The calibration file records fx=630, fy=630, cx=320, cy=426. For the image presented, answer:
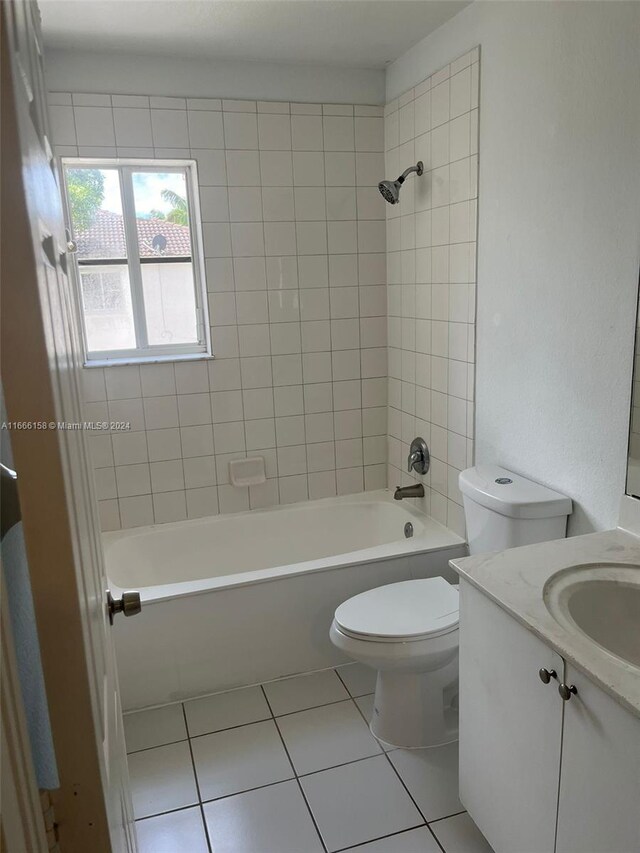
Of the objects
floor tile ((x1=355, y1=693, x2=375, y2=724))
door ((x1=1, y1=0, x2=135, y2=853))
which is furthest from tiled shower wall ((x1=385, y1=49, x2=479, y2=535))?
door ((x1=1, y1=0, x2=135, y2=853))

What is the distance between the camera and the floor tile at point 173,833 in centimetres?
177

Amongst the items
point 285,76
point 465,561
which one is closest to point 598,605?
point 465,561

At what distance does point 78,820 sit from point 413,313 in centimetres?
249

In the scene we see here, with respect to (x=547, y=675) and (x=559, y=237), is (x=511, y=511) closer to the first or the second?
(x=547, y=675)

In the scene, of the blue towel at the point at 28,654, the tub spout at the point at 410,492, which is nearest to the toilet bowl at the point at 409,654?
the tub spout at the point at 410,492

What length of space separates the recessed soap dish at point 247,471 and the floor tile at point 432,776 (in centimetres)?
141

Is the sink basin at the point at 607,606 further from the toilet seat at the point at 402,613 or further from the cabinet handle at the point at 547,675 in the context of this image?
the toilet seat at the point at 402,613

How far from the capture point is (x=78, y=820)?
2.40 ft

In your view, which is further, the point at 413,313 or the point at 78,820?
the point at 413,313

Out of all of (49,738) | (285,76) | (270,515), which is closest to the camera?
(49,738)

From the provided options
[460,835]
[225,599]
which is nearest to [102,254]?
[225,599]

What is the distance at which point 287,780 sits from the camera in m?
2.00

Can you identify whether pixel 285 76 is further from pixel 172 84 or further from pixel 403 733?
pixel 403 733

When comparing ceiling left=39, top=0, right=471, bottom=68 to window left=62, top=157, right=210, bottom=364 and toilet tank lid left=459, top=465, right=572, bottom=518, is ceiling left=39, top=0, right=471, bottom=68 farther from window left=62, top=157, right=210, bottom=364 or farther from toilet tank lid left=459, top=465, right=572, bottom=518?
toilet tank lid left=459, top=465, right=572, bottom=518
